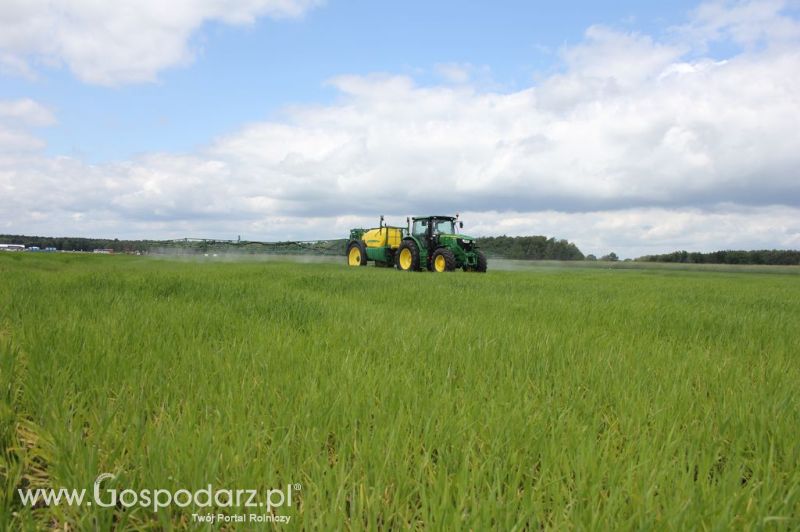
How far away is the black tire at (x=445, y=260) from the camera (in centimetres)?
1588

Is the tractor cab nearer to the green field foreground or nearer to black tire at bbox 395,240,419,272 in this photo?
black tire at bbox 395,240,419,272

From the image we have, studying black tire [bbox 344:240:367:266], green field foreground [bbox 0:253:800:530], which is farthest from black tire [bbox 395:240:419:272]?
green field foreground [bbox 0:253:800:530]

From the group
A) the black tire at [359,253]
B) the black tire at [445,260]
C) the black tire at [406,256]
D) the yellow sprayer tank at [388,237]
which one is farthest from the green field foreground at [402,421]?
the black tire at [359,253]

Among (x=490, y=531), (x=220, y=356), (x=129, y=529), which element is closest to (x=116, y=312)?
(x=220, y=356)

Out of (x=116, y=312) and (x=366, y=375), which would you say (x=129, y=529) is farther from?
(x=116, y=312)

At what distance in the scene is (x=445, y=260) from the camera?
1606cm

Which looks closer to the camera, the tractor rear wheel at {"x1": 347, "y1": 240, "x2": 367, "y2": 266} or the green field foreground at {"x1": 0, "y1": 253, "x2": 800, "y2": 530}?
the green field foreground at {"x1": 0, "y1": 253, "x2": 800, "y2": 530}

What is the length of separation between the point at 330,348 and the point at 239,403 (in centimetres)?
128

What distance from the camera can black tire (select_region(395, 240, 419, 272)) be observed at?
1669 centimetres

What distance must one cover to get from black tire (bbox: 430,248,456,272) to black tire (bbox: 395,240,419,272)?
2.14 feet

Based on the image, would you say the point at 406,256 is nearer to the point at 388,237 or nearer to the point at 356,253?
the point at 388,237

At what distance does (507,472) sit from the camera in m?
→ 1.58

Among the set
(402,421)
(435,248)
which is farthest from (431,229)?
(402,421)

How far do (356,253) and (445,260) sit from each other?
7171 mm
